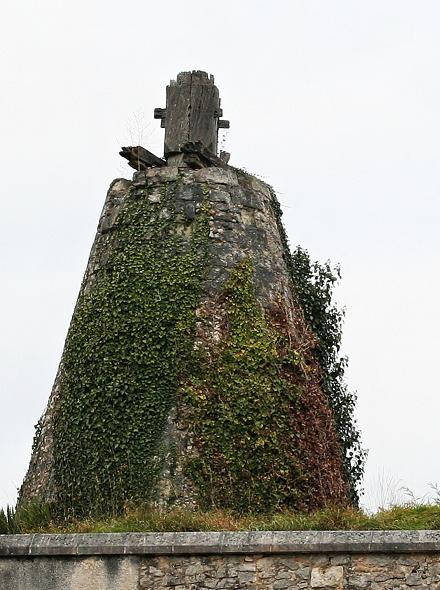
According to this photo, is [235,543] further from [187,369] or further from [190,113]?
[190,113]

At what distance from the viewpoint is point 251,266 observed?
16.2 metres

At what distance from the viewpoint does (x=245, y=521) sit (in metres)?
13.5

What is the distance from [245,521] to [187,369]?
2.45 meters

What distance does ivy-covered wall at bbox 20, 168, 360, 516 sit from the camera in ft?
49.1

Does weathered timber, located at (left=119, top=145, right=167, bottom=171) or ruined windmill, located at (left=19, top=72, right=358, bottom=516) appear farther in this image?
weathered timber, located at (left=119, top=145, right=167, bottom=171)

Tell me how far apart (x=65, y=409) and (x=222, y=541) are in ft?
13.3

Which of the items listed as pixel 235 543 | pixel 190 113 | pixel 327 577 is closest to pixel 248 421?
pixel 235 543

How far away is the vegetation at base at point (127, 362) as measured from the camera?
1504 centimetres

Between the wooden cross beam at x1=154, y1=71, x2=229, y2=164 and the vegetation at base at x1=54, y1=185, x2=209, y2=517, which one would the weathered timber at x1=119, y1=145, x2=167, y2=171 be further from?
the vegetation at base at x1=54, y1=185, x2=209, y2=517

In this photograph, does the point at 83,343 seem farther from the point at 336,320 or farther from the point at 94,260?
the point at 336,320

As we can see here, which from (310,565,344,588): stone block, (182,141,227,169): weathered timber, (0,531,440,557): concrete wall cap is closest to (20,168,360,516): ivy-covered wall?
(182,141,227,169): weathered timber

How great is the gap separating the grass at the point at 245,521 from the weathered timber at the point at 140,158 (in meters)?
4.93

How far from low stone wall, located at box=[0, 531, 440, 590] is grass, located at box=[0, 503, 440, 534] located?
368 mm

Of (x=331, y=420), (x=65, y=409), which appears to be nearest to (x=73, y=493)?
(x=65, y=409)
